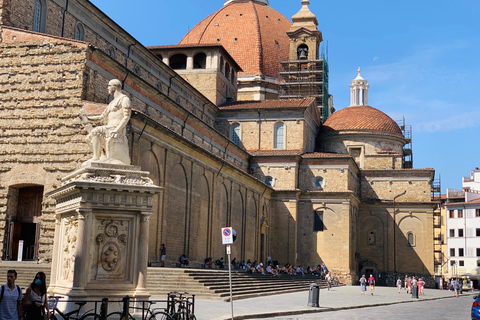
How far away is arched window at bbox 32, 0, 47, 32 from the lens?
30.6 metres

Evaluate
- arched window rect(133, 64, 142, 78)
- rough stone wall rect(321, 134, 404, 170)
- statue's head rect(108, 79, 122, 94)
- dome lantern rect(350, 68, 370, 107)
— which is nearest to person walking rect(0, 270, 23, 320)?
statue's head rect(108, 79, 122, 94)

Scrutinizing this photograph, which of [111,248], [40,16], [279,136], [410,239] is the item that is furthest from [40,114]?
[410,239]

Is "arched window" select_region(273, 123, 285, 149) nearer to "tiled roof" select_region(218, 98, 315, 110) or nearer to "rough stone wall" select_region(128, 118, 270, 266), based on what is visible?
"tiled roof" select_region(218, 98, 315, 110)

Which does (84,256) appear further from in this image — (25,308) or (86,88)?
(86,88)

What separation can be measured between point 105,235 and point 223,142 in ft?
108

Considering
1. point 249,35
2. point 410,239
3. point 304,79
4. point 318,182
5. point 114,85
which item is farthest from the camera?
point 249,35

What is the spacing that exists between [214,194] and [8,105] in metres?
14.8

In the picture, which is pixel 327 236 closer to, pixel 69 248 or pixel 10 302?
pixel 69 248

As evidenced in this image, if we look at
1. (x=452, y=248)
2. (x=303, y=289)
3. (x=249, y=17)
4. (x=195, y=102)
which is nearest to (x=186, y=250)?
(x=303, y=289)

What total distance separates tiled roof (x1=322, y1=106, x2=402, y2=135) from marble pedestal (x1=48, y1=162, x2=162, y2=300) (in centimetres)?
4727

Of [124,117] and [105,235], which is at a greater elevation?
[124,117]

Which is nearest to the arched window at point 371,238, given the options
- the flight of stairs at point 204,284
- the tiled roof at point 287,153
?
the tiled roof at point 287,153

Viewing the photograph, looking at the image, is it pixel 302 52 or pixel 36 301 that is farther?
pixel 302 52

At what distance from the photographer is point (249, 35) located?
6812 centimetres
